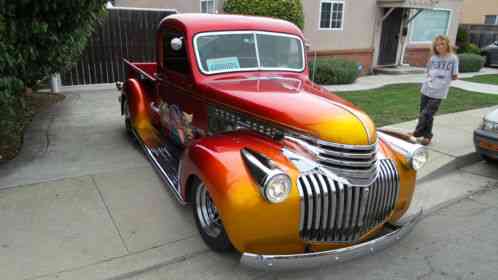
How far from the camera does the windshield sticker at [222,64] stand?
4.23m

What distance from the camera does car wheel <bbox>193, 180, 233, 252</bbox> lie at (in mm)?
3373

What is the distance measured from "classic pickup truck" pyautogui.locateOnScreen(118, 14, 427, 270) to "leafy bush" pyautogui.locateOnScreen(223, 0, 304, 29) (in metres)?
6.74

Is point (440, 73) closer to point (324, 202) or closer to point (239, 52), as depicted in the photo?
point (239, 52)

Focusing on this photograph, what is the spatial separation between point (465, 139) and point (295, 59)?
3914 mm

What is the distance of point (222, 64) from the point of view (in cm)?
425

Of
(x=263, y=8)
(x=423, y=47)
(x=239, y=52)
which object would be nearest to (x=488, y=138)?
(x=239, y=52)

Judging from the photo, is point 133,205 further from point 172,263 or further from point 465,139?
point 465,139

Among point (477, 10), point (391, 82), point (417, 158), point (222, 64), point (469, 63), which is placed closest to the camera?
point (417, 158)

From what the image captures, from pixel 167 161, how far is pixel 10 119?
12.1ft

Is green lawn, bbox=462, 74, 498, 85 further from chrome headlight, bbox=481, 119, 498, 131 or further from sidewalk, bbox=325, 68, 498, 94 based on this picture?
chrome headlight, bbox=481, 119, 498, 131

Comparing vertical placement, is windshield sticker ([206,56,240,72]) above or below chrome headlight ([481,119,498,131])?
above

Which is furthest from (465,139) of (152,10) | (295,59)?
(152,10)

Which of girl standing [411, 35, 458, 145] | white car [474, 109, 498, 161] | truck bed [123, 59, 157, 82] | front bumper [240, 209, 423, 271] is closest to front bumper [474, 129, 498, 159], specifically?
white car [474, 109, 498, 161]

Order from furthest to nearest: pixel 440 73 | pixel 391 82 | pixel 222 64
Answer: pixel 391 82
pixel 440 73
pixel 222 64
